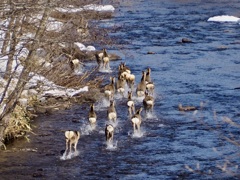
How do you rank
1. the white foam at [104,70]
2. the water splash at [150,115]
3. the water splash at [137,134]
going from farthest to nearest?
the white foam at [104,70] → the water splash at [150,115] → the water splash at [137,134]

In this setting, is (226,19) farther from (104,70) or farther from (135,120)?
(135,120)

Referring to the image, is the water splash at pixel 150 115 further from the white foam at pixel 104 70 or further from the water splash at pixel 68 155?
the white foam at pixel 104 70

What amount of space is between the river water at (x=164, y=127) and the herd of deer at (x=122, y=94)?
212mm

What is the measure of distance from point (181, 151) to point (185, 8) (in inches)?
983

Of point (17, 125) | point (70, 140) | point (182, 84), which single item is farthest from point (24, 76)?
point (182, 84)

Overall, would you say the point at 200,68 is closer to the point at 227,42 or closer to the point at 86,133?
the point at 227,42

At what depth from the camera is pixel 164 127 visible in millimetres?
15844

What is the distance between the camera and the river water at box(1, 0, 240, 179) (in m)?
12.9

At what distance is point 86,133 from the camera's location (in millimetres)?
15594

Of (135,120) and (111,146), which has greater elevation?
(135,120)

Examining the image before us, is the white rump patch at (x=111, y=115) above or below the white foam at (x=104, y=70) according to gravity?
above

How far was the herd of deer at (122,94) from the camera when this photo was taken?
1419cm

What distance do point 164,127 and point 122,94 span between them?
367 cm

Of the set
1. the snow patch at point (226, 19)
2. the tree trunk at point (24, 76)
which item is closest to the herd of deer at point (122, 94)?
the tree trunk at point (24, 76)
